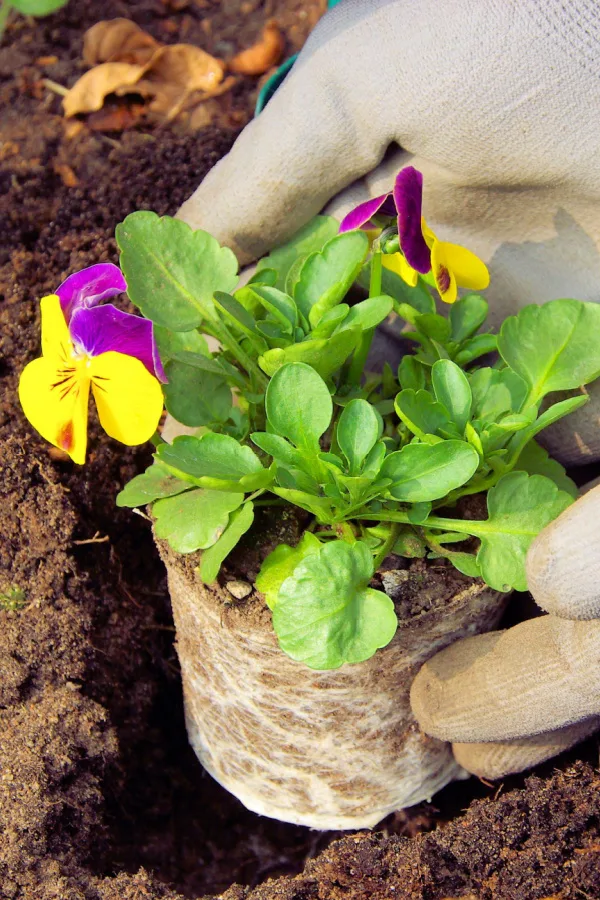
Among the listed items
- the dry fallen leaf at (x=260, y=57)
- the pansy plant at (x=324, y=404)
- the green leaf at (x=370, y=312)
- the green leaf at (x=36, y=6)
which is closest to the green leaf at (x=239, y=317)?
the pansy plant at (x=324, y=404)

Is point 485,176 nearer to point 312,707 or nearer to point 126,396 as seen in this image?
point 126,396

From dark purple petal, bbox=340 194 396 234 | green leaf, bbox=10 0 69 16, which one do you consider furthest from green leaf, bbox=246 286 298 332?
green leaf, bbox=10 0 69 16

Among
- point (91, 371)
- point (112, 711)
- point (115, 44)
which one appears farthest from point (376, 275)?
point (115, 44)

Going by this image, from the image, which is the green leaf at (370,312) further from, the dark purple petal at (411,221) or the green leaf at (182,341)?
the green leaf at (182,341)

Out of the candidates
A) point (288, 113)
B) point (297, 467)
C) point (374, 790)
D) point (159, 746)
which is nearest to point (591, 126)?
point (288, 113)

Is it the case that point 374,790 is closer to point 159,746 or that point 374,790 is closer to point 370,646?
point 159,746

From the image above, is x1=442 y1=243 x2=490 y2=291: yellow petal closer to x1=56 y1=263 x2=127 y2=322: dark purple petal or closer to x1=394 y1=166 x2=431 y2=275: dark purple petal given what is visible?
x1=394 y1=166 x2=431 y2=275: dark purple petal
